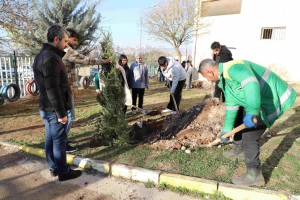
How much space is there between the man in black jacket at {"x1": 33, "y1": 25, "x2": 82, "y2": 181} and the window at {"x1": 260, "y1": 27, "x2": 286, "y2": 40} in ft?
41.7

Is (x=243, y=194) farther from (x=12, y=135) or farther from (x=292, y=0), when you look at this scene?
(x=292, y=0)

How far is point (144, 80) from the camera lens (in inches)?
253

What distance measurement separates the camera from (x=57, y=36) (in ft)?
9.26

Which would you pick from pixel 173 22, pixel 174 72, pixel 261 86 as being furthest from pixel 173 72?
pixel 173 22

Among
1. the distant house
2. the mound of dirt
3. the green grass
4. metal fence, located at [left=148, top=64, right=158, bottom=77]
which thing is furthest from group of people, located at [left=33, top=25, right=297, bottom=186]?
metal fence, located at [left=148, top=64, right=158, bottom=77]

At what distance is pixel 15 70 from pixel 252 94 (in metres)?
8.74

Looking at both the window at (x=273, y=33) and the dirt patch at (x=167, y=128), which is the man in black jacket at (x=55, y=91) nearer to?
the dirt patch at (x=167, y=128)

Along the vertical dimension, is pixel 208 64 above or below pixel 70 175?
above

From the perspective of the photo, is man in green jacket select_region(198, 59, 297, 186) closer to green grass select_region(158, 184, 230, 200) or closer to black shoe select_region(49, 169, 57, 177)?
green grass select_region(158, 184, 230, 200)

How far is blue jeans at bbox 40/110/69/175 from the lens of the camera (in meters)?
3.00

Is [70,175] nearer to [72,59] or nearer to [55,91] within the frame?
[55,91]

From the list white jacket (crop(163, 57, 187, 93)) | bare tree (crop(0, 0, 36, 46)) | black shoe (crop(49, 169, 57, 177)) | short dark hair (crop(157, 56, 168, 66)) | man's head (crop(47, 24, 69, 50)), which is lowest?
black shoe (crop(49, 169, 57, 177))

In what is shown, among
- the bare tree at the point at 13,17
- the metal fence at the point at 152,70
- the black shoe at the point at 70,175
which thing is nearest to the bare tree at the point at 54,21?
the bare tree at the point at 13,17

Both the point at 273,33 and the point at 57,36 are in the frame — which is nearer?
the point at 57,36
